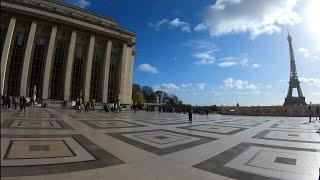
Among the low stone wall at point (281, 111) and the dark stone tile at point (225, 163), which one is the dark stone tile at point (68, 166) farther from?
the low stone wall at point (281, 111)

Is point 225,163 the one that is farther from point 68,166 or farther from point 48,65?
point 48,65

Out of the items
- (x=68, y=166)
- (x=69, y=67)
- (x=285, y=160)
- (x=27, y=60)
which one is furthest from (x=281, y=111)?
(x=68, y=166)

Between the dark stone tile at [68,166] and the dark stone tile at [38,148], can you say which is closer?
the dark stone tile at [68,166]

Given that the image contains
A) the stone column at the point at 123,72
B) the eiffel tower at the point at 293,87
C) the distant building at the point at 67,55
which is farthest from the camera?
the eiffel tower at the point at 293,87

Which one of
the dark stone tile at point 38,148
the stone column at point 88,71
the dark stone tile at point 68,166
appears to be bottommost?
the dark stone tile at point 68,166

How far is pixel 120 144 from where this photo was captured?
9094 millimetres

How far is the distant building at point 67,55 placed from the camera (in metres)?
49.5

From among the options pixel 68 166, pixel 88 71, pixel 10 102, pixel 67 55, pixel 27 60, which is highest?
pixel 67 55

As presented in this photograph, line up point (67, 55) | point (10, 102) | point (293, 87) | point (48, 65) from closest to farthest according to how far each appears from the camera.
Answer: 1. point (10, 102)
2. point (48, 65)
3. point (67, 55)
4. point (293, 87)

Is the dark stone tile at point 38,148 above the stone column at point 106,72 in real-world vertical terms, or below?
below

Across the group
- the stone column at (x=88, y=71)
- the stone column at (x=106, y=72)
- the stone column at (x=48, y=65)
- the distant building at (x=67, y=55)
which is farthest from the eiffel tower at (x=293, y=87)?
the stone column at (x=48, y=65)

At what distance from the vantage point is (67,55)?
186 feet

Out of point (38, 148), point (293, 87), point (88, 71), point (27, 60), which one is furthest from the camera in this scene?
point (293, 87)

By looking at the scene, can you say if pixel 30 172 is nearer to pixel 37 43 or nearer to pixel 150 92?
pixel 37 43
